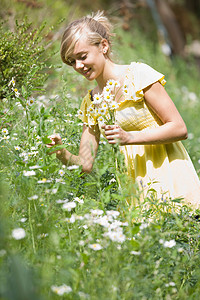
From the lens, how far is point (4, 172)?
2.06 meters

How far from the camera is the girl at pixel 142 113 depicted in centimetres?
203

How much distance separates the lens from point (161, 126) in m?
1.98

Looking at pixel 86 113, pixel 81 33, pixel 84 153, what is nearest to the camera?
pixel 81 33

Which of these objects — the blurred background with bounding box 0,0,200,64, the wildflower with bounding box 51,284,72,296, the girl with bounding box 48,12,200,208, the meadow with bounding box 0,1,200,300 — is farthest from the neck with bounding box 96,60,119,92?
the blurred background with bounding box 0,0,200,64

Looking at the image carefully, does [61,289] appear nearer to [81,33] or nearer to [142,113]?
[142,113]

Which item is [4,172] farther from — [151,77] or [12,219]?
[151,77]

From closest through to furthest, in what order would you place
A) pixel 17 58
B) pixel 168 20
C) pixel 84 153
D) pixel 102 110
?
pixel 102 110 < pixel 84 153 < pixel 17 58 < pixel 168 20

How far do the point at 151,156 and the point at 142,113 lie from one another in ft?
0.77

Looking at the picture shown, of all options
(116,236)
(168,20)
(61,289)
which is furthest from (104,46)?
(168,20)

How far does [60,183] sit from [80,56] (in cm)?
72

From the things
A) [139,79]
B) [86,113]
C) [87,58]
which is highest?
[87,58]

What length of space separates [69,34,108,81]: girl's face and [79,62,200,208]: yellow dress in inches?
6.6

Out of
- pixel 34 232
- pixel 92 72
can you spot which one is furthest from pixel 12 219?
pixel 92 72

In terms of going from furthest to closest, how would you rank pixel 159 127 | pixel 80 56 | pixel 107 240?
pixel 80 56 < pixel 159 127 < pixel 107 240
